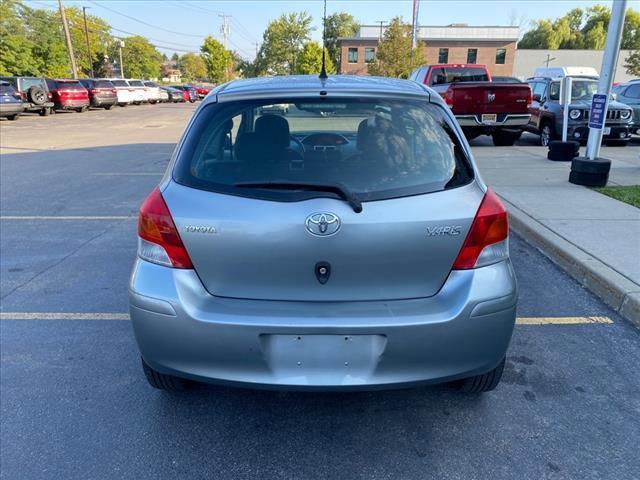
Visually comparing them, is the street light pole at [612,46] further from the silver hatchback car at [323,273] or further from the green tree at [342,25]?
the green tree at [342,25]

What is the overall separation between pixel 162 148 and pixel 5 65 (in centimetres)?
3492

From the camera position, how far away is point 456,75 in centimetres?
1430

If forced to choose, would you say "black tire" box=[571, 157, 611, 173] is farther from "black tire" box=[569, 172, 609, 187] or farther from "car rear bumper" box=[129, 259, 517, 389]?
"car rear bumper" box=[129, 259, 517, 389]

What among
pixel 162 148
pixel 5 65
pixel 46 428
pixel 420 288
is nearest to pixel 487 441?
pixel 420 288

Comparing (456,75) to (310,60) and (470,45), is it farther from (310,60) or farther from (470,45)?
(310,60)

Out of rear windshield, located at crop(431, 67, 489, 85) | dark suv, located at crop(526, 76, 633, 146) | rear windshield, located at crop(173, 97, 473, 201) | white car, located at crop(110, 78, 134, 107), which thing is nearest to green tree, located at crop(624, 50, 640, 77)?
rear windshield, located at crop(431, 67, 489, 85)

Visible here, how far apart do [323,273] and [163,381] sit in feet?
3.88

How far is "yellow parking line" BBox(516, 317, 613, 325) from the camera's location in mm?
3852

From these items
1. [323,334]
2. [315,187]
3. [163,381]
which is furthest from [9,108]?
[323,334]

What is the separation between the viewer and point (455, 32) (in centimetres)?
6131

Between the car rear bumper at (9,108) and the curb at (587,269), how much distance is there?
82.3ft

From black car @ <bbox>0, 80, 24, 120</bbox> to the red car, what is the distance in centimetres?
520

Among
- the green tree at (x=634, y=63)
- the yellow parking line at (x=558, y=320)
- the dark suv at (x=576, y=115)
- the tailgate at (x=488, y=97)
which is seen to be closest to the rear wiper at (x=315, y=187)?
the yellow parking line at (x=558, y=320)

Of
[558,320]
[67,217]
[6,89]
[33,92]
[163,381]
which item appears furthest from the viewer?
[33,92]
